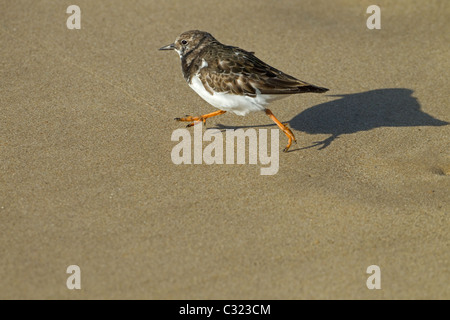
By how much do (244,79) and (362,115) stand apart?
5.37 feet

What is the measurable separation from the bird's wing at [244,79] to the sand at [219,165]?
681 mm

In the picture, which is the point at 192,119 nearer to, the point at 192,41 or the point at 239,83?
the point at 239,83

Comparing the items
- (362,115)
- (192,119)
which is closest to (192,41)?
(192,119)

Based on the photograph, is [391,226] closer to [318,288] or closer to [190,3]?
[318,288]

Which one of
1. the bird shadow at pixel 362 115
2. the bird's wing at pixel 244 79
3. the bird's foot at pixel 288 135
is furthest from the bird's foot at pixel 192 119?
the bird's foot at pixel 288 135

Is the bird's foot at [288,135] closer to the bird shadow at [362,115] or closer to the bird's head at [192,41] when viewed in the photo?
the bird shadow at [362,115]

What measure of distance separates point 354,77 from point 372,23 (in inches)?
56.1

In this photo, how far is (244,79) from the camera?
5.89 metres

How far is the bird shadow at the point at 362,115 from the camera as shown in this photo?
649 cm

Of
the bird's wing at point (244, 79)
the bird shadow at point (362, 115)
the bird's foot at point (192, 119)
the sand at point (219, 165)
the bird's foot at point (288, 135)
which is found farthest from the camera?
the bird shadow at point (362, 115)

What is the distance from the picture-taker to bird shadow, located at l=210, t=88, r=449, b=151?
6492 millimetres

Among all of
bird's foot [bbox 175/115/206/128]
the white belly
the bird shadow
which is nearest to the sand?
the bird shadow

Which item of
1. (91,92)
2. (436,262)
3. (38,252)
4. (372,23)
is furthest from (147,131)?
(372,23)

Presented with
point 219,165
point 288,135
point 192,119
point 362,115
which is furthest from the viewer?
point 362,115
